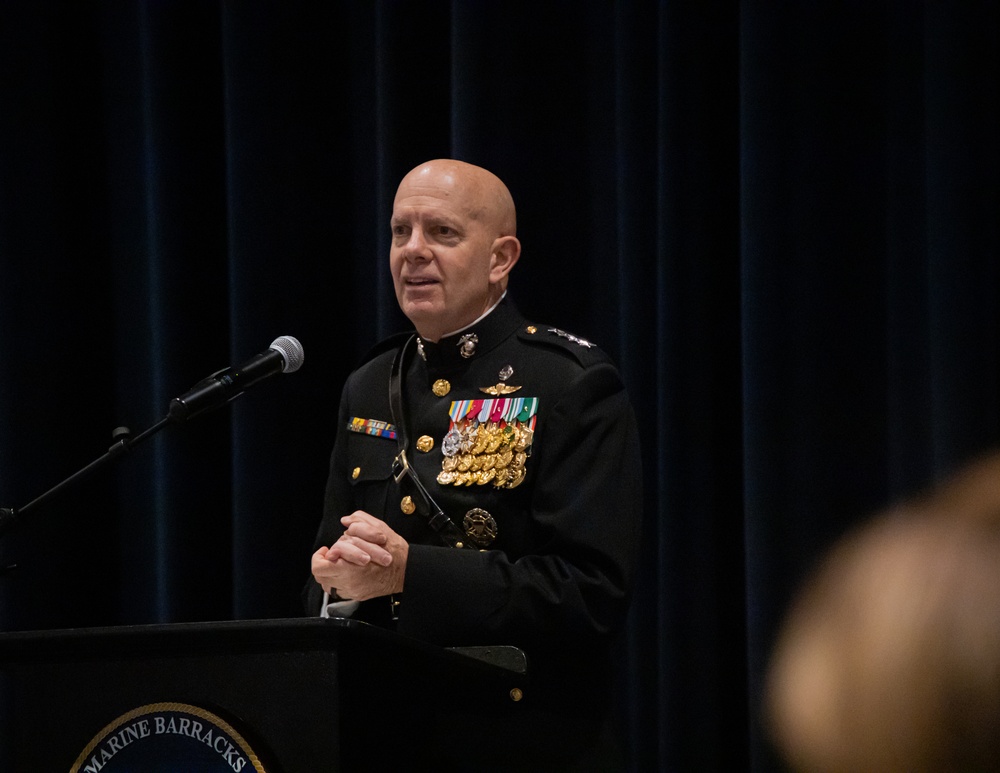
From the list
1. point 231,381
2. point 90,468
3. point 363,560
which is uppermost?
point 231,381

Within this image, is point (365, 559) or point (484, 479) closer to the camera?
point (365, 559)

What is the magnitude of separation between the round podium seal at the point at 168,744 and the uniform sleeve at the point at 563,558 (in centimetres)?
44

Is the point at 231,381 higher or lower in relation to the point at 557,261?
lower

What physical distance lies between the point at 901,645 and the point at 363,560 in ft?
3.66

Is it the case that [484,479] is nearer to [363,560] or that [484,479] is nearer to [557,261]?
[363,560]

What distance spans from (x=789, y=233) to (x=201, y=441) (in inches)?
53.7

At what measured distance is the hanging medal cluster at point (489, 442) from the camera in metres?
1.93

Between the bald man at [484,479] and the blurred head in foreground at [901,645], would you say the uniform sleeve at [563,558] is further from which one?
the blurred head in foreground at [901,645]

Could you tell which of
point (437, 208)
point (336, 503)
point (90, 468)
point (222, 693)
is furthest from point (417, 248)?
point (222, 693)

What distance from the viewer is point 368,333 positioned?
2842mm

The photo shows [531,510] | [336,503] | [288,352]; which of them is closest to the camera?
[288,352]

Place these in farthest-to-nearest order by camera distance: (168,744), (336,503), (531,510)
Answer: (336,503)
(531,510)
(168,744)

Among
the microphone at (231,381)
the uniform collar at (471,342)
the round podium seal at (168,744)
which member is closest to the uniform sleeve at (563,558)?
the uniform collar at (471,342)

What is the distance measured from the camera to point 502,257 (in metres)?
2.14
